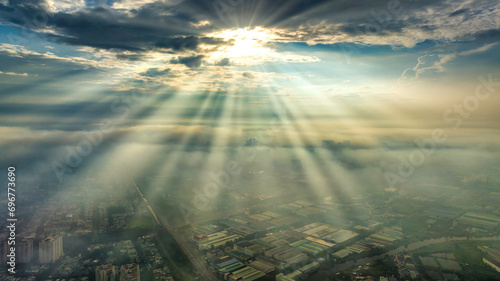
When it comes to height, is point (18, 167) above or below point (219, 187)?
above

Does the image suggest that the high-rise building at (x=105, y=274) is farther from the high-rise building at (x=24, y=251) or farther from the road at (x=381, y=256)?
the road at (x=381, y=256)

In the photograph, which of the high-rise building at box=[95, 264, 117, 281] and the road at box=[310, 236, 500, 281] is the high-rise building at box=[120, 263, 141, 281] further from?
the road at box=[310, 236, 500, 281]

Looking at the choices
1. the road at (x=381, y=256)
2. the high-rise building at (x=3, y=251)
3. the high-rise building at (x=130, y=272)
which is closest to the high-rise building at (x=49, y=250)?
the high-rise building at (x=3, y=251)

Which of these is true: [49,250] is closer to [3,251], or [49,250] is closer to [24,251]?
[24,251]

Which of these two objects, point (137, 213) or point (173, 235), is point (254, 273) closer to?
point (173, 235)

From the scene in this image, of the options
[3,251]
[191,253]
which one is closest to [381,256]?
[191,253]

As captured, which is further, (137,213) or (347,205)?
(347,205)

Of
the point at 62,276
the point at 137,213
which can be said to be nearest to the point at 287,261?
the point at 62,276
